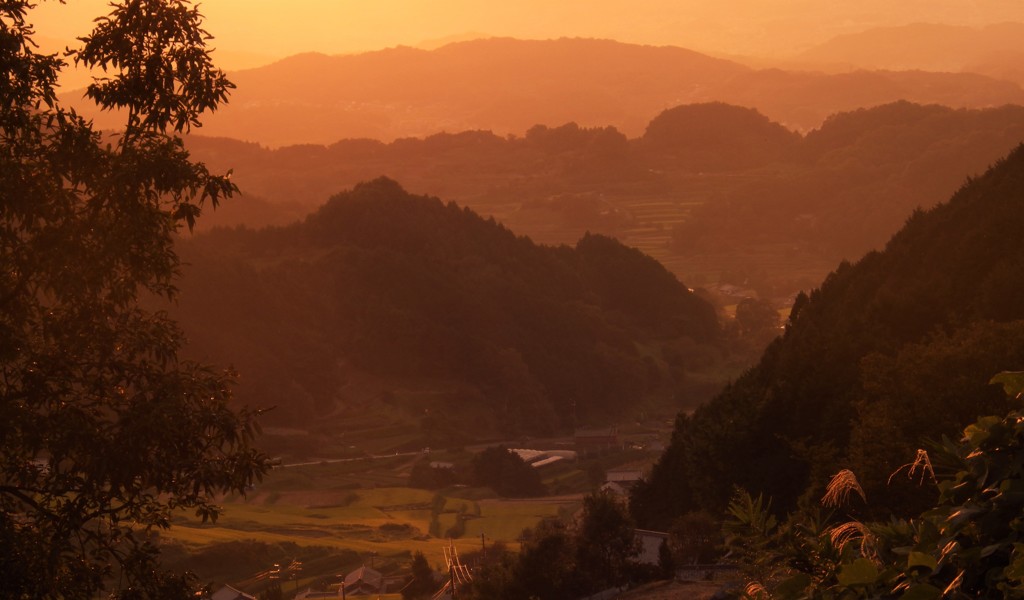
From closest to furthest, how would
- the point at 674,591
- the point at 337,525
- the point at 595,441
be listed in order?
1. the point at 674,591
2. the point at 337,525
3. the point at 595,441

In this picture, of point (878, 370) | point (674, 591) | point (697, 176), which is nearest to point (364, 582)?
point (674, 591)

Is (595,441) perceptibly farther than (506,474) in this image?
Yes

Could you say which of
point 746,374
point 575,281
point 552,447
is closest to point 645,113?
point 575,281

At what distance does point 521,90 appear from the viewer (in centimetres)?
14612

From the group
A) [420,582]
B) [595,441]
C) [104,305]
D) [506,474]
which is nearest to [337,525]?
[506,474]

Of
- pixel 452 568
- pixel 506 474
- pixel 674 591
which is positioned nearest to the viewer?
pixel 674 591

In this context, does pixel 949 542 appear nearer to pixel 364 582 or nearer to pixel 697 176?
pixel 364 582

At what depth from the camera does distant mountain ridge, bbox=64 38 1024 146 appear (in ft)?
415

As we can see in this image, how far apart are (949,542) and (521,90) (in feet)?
475

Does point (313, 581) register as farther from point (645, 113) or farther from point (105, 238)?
point (645, 113)

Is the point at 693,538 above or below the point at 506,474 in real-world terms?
above

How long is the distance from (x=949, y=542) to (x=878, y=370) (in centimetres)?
1063

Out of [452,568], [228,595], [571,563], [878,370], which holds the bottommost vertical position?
[452,568]

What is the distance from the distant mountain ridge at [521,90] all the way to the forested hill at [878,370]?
330 ft
